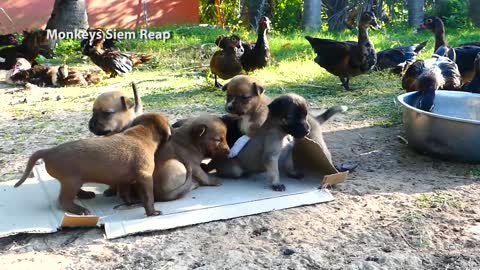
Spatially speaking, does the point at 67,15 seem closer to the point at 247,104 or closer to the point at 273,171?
the point at 247,104

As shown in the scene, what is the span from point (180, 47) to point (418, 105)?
320 inches

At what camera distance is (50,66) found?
10.8 meters

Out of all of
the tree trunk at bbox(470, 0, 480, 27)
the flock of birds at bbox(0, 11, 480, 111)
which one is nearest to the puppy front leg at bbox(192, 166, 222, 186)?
the flock of birds at bbox(0, 11, 480, 111)

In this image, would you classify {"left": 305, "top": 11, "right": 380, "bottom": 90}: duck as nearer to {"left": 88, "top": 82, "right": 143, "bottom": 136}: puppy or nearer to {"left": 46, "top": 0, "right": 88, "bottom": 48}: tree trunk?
{"left": 88, "top": 82, "right": 143, "bottom": 136}: puppy

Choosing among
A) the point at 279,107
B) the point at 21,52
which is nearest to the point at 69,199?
the point at 279,107

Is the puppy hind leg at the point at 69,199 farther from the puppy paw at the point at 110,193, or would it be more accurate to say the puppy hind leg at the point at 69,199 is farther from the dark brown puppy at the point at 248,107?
the dark brown puppy at the point at 248,107

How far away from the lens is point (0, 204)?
4.93 meters

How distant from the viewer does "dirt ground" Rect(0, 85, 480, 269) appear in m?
4.16

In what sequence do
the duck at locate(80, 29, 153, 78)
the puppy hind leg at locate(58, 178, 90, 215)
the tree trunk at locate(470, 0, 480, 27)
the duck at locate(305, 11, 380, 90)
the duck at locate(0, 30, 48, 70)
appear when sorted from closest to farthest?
the puppy hind leg at locate(58, 178, 90, 215), the duck at locate(305, 11, 380, 90), the duck at locate(80, 29, 153, 78), the duck at locate(0, 30, 48, 70), the tree trunk at locate(470, 0, 480, 27)

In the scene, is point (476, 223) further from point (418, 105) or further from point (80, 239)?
point (80, 239)

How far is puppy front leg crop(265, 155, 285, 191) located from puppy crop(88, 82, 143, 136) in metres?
1.27

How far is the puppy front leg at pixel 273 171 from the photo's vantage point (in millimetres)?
5398

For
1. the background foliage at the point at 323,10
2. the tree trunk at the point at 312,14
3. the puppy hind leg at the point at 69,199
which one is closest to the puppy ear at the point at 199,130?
the puppy hind leg at the point at 69,199

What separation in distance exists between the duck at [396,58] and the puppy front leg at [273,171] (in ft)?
20.8
